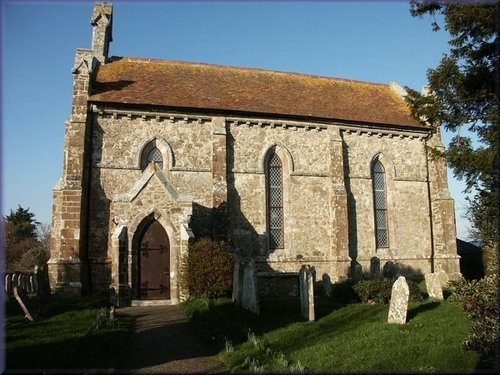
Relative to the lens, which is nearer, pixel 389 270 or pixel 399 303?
pixel 399 303

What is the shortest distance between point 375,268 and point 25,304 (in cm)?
1434

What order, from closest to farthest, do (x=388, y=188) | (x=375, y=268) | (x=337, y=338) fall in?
(x=337, y=338), (x=375, y=268), (x=388, y=188)

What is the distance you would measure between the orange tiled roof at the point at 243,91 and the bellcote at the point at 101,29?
0.65m

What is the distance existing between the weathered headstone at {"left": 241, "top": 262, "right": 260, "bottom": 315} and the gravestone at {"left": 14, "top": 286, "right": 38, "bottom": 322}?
604cm

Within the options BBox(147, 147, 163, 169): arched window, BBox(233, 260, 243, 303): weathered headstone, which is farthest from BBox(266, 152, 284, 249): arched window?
BBox(233, 260, 243, 303): weathered headstone

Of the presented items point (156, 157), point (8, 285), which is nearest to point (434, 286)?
point (156, 157)

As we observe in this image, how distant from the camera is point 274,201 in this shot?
20.6 meters

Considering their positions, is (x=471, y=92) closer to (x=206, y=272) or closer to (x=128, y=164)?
(x=206, y=272)

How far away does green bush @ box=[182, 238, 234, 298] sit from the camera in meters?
14.9

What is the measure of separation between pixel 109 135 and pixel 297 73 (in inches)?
487

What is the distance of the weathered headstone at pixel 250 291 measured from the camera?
12766 millimetres

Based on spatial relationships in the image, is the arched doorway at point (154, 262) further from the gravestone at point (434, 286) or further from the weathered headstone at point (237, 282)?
the gravestone at point (434, 286)

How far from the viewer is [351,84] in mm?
26281

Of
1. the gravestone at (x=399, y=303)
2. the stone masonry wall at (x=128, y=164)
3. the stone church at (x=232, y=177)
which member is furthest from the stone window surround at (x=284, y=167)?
the gravestone at (x=399, y=303)
